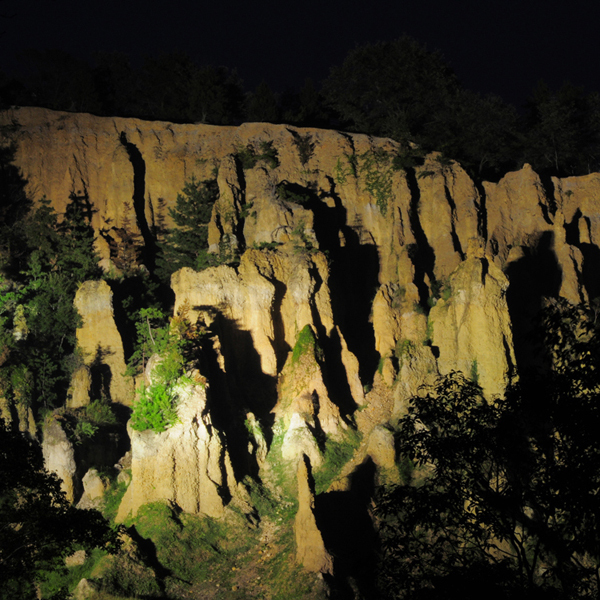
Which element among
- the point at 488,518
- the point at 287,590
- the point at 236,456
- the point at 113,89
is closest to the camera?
the point at 488,518

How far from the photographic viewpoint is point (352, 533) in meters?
19.1

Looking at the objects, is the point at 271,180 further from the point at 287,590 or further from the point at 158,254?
the point at 287,590

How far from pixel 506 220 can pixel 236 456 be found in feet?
67.3

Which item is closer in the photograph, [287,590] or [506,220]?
[287,590]

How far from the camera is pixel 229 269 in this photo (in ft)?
84.9

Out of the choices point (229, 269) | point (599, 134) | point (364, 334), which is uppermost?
point (599, 134)

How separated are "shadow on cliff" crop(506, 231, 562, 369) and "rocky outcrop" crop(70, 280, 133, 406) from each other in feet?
56.7

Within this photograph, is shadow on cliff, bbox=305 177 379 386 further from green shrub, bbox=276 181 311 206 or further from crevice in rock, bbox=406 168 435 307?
crevice in rock, bbox=406 168 435 307

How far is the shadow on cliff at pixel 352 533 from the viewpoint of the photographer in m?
17.1

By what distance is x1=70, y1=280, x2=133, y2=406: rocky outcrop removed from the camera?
26203 mm

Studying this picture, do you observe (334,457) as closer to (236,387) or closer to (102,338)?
(236,387)

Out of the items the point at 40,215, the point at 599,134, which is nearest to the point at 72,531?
the point at 40,215

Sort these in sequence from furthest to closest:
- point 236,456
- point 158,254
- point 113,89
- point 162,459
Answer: point 113,89 → point 158,254 → point 236,456 → point 162,459

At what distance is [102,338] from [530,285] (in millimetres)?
Result: 20634
